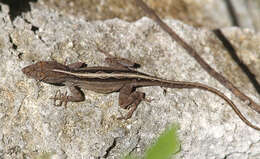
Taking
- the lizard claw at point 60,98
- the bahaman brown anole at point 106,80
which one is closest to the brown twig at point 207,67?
the bahaman brown anole at point 106,80

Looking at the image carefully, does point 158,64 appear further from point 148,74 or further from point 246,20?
point 246,20

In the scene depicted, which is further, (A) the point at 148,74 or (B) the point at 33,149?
(A) the point at 148,74

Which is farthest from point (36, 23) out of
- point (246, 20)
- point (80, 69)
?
point (246, 20)

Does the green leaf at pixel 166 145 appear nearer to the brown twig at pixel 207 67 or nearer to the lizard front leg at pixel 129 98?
the lizard front leg at pixel 129 98

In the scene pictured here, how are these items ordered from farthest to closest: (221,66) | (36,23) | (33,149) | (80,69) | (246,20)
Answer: (246,20)
(221,66)
(36,23)
(80,69)
(33,149)

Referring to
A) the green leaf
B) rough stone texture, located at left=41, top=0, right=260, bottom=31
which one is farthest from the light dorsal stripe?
the green leaf

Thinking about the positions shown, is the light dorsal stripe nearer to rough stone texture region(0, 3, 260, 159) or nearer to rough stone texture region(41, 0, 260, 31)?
rough stone texture region(0, 3, 260, 159)

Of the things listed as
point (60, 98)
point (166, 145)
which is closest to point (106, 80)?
point (60, 98)
